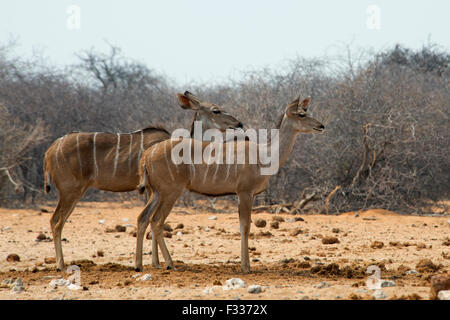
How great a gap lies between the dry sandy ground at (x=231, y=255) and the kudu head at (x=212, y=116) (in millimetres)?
1707

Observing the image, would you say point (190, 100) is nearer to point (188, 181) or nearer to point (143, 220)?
point (188, 181)

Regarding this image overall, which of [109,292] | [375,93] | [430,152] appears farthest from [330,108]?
[109,292]

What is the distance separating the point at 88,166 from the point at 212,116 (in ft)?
5.62

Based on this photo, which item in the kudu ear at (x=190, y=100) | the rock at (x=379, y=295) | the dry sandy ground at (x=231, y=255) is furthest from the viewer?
the kudu ear at (x=190, y=100)

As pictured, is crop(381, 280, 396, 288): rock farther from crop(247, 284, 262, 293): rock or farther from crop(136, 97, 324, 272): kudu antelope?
crop(136, 97, 324, 272): kudu antelope

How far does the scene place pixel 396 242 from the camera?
8.59m

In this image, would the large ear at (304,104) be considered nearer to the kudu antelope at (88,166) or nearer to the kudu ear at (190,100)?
the kudu ear at (190,100)

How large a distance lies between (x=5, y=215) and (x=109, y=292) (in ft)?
26.8

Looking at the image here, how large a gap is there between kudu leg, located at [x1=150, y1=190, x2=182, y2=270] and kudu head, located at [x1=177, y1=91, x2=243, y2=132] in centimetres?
146

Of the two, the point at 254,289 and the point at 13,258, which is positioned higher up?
the point at 254,289

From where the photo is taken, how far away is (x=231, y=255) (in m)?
8.04

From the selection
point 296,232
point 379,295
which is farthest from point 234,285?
point 296,232

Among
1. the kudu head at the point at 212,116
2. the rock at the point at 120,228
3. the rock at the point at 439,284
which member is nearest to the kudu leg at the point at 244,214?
the kudu head at the point at 212,116

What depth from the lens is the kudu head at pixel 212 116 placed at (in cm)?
776
